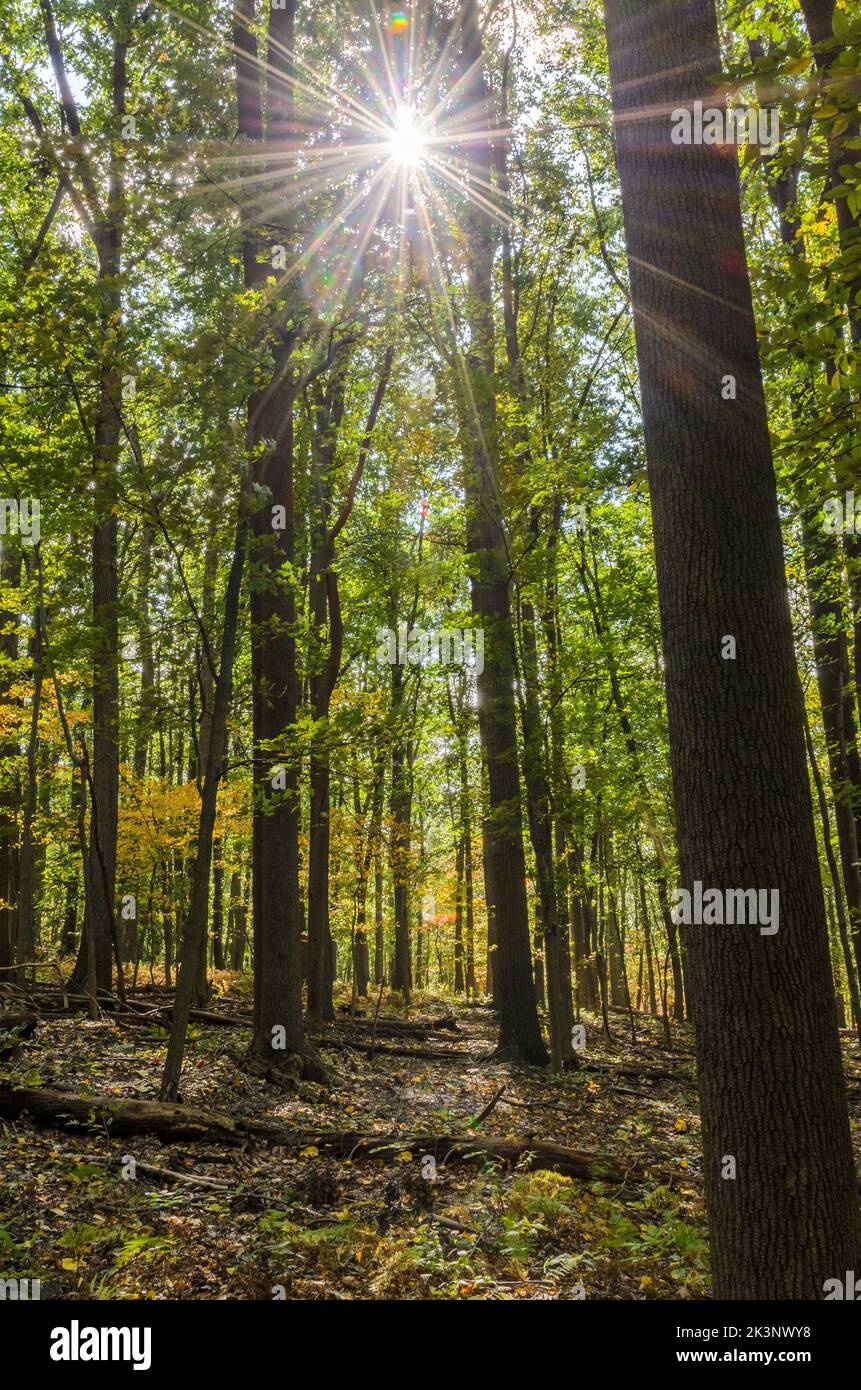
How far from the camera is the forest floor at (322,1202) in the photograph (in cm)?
444

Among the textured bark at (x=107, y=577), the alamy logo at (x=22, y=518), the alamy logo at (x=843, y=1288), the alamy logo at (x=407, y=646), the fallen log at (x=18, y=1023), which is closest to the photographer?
the alamy logo at (x=843, y=1288)

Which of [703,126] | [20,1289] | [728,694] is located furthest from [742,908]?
[20,1289]

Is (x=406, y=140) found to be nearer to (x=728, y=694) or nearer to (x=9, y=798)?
(x=728, y=694)

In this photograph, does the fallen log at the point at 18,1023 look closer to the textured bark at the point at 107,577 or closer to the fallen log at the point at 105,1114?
the fallen log at the point at 105,1114

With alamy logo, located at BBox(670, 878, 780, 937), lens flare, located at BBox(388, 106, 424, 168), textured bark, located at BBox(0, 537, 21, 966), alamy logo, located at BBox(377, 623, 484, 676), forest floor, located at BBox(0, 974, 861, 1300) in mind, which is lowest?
forest floor, located at BBox(0, 974, 861, 1300)

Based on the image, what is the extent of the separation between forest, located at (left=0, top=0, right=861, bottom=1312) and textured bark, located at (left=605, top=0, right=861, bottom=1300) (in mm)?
18

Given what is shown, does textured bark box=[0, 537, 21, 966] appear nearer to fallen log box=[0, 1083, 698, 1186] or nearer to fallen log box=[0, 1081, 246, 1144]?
fallen log box=[0, 1081, 246, 1144]

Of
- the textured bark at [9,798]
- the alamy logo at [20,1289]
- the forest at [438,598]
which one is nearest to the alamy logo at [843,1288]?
the forest at [438,598]

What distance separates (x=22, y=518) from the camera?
964cm

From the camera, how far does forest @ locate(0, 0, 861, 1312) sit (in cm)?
352
